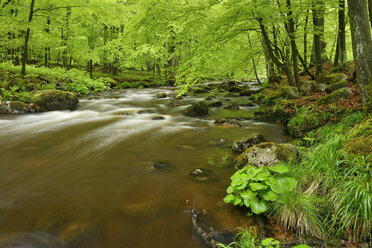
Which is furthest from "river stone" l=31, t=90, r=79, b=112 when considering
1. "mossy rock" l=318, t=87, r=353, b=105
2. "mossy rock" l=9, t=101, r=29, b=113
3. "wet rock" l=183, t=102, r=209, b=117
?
"mossy rock" l=318, t=87, r=353, b=105

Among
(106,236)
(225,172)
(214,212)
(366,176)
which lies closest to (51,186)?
(106,236)

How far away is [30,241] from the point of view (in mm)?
2414

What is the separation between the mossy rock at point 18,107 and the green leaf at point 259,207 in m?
10.0

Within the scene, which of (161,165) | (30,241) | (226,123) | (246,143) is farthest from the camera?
(226,123)

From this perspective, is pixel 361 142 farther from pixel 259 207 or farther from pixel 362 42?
pixel 362 42

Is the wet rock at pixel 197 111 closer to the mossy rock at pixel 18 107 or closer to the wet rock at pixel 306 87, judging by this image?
the wet rock at pixel 306 87

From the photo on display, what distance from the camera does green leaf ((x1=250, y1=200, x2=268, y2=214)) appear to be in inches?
104

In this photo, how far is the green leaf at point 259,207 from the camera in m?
2.65

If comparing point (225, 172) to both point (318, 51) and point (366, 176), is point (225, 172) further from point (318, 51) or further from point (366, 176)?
point (318, 51)

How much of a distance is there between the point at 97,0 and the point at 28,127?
836 centimetres

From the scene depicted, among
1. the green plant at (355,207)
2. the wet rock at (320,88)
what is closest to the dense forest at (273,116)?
the green plant at (355,207)

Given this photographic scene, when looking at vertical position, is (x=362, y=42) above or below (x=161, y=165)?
above

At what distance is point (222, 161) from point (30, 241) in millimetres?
3385

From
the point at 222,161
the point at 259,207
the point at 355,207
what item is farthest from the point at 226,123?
the point at 355,207
